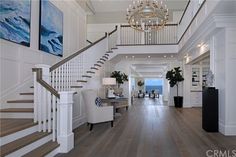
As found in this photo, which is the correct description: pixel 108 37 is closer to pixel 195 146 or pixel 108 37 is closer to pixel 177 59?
pixel 177 59

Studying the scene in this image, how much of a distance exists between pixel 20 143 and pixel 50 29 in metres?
4.40

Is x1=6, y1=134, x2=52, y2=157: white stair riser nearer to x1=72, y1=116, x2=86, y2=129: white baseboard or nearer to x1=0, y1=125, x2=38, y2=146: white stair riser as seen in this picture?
x1=0, y1=125, x2=38, y2=146: white stair riser

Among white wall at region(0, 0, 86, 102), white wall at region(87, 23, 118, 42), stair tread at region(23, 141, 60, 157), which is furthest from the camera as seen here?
white wall at region(87, 23, 118, 42)

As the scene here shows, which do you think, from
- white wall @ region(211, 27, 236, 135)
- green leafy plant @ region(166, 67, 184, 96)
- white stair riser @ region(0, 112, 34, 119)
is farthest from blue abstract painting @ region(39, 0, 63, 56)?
green leafy plant @ region(166, 67, 184, 96)

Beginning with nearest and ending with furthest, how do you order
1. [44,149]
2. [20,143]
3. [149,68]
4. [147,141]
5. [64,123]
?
[20,143]
[44,149]
[64,123]
[147,141]
[149,68]

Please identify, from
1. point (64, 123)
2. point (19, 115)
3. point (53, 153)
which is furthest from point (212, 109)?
point (19, 115)

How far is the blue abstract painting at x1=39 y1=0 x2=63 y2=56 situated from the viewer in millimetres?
6285

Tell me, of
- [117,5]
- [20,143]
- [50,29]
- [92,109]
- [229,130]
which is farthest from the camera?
[117,5]

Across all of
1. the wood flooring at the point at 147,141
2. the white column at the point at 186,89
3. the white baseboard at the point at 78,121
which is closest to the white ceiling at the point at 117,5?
the white column at the point at 186,89

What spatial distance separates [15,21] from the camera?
4.98 metres

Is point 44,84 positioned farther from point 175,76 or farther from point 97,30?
point 97,30

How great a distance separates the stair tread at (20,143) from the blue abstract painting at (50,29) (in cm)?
322

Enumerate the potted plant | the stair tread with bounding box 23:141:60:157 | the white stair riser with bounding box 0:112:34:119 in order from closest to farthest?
the stair tread with bounding box 23:141:60:157, the white stair riser with bounding box 0:112:34:119, the potted plant

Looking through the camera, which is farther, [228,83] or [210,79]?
[210,79]
